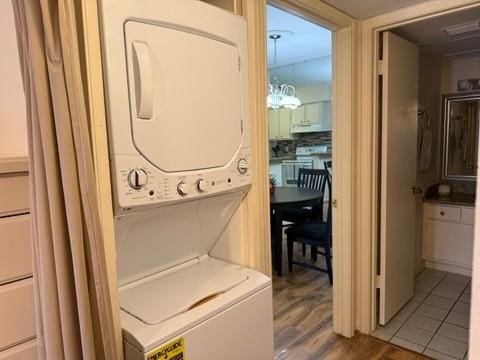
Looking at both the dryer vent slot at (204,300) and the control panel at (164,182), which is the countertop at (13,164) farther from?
the dryer vent slot at (204,300)

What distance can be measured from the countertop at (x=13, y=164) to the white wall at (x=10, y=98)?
7.7 inches

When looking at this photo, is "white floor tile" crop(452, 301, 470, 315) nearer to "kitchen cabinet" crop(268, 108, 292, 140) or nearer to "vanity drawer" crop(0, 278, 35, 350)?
"vanity drawer" crop(0, 278, 35, 350)

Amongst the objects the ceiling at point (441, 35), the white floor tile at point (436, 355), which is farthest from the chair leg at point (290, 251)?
the ceiling at point (441, 35)

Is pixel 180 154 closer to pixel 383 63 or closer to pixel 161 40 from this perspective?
pixel 161 40

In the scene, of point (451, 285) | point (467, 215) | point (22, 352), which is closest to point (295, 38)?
point (467, 215)

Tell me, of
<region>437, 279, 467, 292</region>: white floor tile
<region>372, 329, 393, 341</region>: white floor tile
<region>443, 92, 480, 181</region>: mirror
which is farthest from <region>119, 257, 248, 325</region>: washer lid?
<region>443, 92, 480, 181</region>: mirror

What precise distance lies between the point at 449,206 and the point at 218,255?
2.70 m

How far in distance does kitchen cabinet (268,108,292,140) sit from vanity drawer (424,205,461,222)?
358 cm

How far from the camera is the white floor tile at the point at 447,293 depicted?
2861 millimetres

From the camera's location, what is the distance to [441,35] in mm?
2508

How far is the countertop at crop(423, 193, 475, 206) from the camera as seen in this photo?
125 inches

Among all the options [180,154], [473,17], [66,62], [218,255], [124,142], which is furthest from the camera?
[473,17]

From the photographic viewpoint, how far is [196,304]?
1138mm

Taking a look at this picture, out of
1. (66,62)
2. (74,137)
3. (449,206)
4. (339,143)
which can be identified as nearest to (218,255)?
(74,137)
